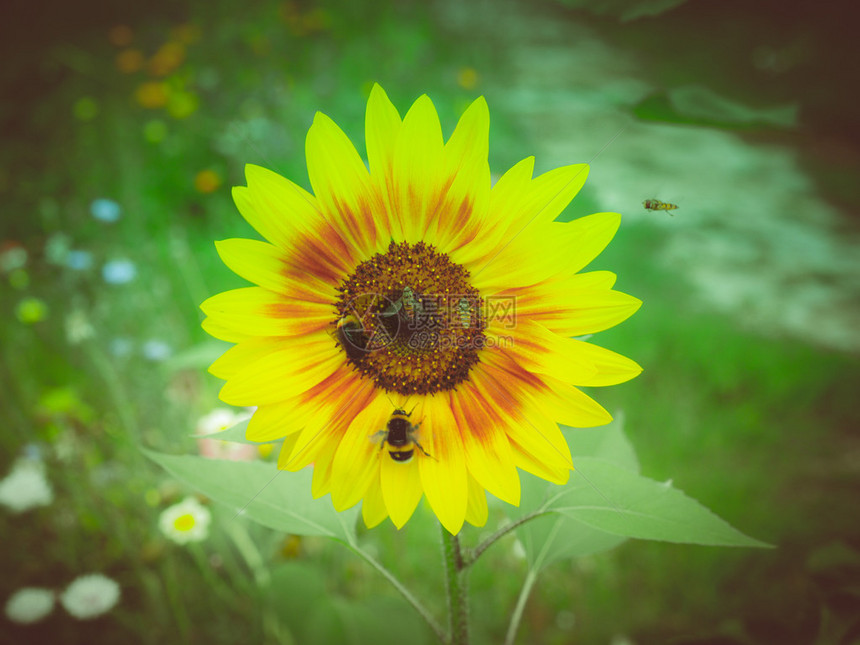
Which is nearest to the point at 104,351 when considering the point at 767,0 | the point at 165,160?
the point at 165,160

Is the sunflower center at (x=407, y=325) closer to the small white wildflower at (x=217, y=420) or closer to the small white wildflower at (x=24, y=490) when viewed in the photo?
the small white wildflower at (x=217, y=420)

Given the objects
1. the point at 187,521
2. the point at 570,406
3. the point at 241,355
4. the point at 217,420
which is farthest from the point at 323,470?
the point at 187,521

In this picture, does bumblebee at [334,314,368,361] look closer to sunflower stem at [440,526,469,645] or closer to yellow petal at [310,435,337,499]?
yellow petal at [310,435,337,499]

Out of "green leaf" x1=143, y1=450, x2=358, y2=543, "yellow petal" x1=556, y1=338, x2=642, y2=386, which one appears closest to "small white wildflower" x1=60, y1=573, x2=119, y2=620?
"green leaf" x1=143, y1=450, x2=358, y2=543

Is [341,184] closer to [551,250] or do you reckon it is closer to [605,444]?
[551,250]

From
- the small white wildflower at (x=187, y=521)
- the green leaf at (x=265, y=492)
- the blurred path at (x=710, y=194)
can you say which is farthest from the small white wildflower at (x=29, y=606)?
the blurred path at (x=710, y=194)

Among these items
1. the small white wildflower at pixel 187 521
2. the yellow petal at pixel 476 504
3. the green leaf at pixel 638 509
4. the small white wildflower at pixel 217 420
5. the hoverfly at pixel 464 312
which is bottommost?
the small white wildflower at pixel 187 521
